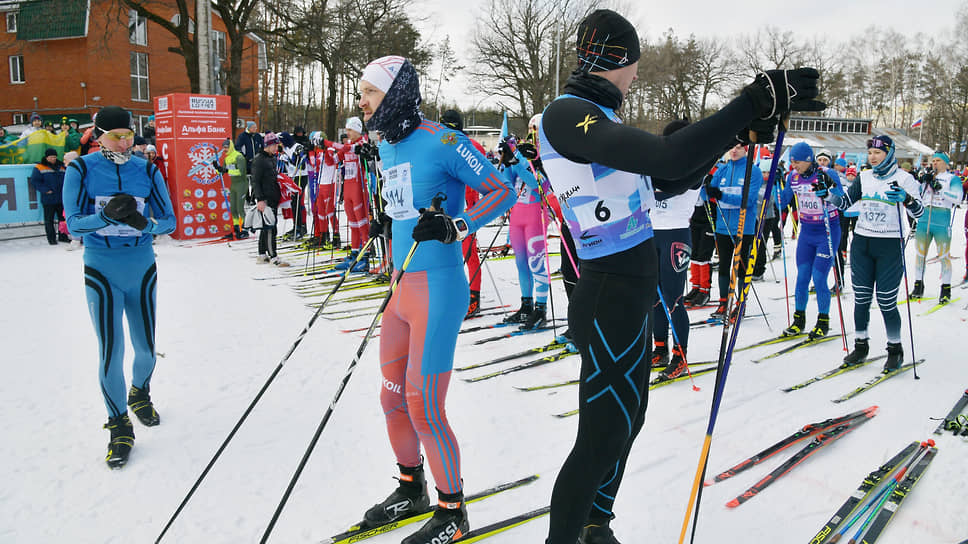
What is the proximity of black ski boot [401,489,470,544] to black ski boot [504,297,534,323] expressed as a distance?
13.0 feet

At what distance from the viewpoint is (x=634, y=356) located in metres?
1.97

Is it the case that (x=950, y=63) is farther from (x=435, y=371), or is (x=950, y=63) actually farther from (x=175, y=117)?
(x=435, y=371)

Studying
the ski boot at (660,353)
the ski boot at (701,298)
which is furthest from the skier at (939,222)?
the ski boot at (660,353)

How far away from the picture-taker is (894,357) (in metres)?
5.11

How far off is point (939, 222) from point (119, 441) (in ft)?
33.4

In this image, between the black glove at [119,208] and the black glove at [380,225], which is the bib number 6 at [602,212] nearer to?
the black glove at [380,225]

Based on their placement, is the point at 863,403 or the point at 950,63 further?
the point at 950,63

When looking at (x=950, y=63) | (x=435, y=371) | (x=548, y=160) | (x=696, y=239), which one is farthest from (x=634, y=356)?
(x=950, y=63)

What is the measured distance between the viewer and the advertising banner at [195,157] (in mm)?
11719

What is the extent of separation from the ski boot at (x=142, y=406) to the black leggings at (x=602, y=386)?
3.08 m

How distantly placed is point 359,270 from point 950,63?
48036 millimetres

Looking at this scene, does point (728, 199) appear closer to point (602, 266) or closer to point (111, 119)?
point (602, 266)

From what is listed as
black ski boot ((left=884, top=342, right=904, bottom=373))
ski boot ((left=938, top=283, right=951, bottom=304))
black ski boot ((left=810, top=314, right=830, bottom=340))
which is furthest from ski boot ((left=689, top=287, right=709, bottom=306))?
ski boot ((left=938, top=283, right=951, bottom=304))

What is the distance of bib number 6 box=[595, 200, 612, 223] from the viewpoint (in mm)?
1910
